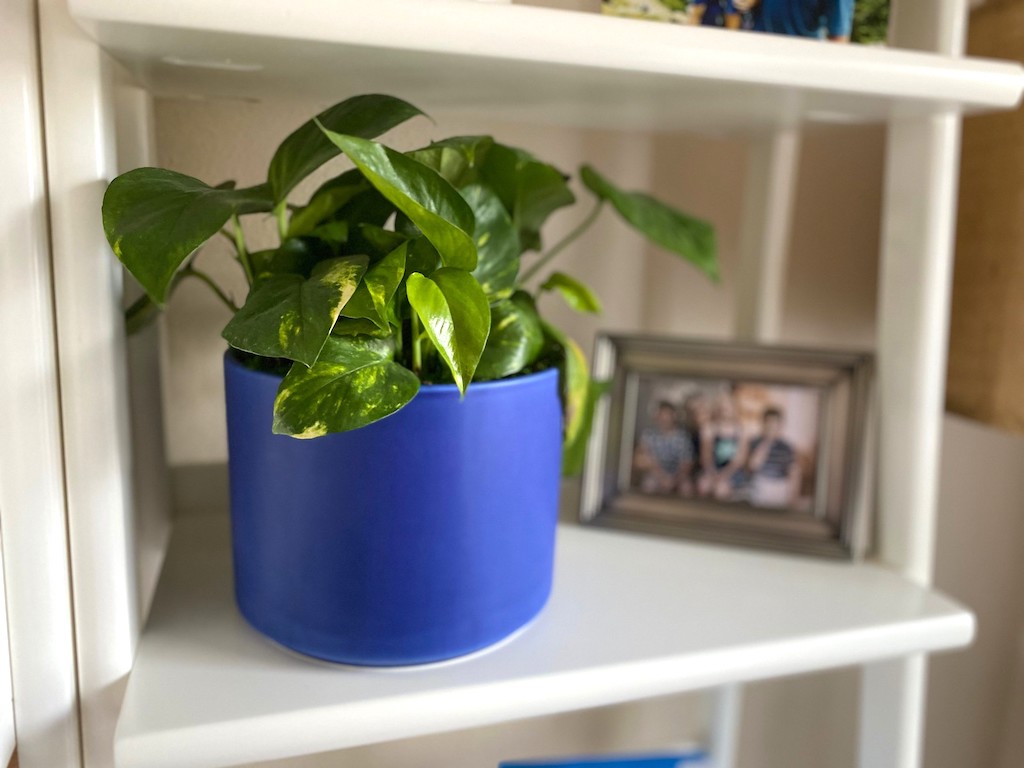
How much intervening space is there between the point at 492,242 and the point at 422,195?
3.8 inches

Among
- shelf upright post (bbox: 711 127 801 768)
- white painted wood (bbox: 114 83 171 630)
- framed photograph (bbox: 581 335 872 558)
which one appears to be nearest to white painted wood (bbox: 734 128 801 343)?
shelf upright post (bbox: 711 127 801 768)

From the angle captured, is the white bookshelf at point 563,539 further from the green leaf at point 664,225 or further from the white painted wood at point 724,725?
the white painted wood at point 724,725

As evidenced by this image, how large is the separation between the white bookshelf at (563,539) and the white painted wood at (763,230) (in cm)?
13

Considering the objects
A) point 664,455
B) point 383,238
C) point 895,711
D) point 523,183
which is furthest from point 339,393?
point 895,711

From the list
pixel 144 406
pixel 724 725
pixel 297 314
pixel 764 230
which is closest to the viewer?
pixel 297 314

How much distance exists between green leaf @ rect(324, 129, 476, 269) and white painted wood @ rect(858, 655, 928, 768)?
54cm

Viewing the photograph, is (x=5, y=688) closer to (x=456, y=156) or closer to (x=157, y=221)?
(x=157, y=221)

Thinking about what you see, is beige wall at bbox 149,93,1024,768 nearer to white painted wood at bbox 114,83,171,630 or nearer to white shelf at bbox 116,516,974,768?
white painted wood at bbox 114,83,171,630

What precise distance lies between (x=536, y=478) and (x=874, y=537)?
1.19 ft

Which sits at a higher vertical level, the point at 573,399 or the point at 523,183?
the point at 523,183

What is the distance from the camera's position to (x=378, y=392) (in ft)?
1.35

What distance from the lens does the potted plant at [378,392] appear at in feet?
1.35

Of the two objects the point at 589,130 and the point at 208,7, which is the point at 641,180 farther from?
the point at 208,7

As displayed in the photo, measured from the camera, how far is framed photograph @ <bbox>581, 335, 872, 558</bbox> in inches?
29.4
